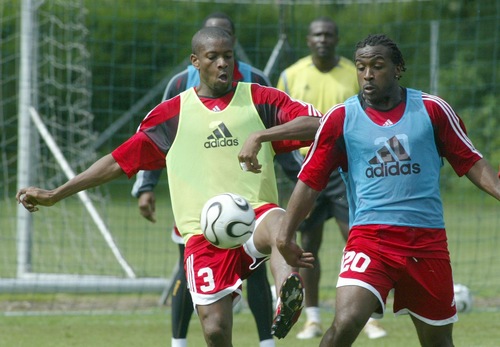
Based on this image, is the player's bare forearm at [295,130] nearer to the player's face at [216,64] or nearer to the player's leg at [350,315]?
the player's face at [216,64]

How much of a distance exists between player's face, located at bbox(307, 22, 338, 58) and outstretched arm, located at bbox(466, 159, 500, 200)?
3.91 m

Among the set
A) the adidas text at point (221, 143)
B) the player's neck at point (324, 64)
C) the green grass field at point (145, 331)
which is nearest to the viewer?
the adidas text at point (221, 143)

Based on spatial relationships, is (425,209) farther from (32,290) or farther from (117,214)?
(117,214)

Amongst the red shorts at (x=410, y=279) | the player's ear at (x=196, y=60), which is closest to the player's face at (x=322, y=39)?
the player's ear at (x=196, y=60)

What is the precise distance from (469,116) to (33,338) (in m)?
10.1

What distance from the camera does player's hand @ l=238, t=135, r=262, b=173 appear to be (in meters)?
5.68

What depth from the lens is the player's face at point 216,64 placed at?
248 inches

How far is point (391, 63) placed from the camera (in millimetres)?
5730

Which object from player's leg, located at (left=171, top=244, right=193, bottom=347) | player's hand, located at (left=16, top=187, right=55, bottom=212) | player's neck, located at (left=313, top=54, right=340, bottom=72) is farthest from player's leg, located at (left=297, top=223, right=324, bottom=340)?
player's hand, located at (left=16, top=187, right=55, bottom=212)

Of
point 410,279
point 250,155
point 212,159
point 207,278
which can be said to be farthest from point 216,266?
point 410,279

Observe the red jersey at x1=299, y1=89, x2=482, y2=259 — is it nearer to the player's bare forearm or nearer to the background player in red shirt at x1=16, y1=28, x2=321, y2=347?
the player's bare forearm

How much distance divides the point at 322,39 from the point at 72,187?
12.3ft

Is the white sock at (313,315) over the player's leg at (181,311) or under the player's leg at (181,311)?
under

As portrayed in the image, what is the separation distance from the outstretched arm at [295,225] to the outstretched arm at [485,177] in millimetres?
831
